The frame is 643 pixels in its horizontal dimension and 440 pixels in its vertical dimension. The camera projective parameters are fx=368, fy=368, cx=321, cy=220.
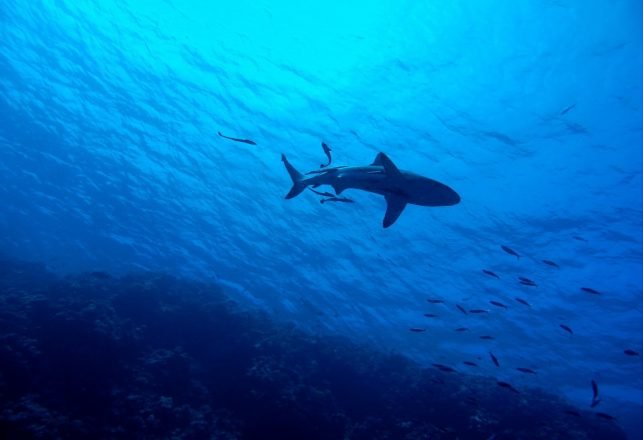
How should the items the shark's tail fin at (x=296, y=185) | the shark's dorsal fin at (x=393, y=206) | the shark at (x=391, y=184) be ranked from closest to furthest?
1. the shark at (x=391, y=184)
2. the shark's dorsal fin at (x=393, y=206)
3. the shark's tail fin at (x=296, y=185)

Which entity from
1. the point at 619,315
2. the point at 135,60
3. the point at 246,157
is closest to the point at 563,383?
the point at 619,315

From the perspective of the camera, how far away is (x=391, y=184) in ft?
22.2

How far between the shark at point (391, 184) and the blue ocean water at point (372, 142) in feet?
27.1

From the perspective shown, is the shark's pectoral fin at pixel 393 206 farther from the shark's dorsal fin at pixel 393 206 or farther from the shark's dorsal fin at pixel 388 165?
the shark's dorsal fin at pixel 388 165

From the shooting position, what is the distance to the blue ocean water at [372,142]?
1295 cm

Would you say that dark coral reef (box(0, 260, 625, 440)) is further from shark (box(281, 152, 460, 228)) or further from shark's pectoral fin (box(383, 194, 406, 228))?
shark (box(281, 152, 460, 228))

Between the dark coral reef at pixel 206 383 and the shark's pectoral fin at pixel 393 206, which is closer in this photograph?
the shark's pectoral fin at pixel 393 206

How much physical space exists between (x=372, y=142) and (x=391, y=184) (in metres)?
11.3

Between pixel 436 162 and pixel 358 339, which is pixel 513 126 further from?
pixel 358 339

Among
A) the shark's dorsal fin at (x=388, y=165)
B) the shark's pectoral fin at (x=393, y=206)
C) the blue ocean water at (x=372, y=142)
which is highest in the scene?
the blue ocean water at (x=372, y=142)

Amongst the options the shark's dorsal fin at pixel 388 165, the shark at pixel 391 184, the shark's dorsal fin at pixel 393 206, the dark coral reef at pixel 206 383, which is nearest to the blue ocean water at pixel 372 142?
the dark coral reef at pixel 206 383

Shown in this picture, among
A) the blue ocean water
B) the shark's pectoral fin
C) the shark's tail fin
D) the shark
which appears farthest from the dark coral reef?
the shark

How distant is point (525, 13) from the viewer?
37.8ft

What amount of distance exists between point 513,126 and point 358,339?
2897cm
